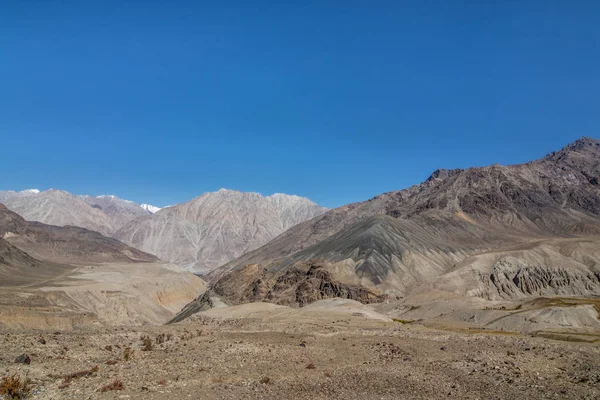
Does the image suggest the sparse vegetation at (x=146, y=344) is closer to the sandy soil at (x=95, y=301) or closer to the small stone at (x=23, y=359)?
the small stone at (x=23, y=359)

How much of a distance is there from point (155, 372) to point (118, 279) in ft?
353

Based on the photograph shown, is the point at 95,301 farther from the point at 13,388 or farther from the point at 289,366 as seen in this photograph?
the point at 13,388

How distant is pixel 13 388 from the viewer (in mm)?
15266

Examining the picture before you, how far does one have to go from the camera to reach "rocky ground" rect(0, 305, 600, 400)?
17656mm

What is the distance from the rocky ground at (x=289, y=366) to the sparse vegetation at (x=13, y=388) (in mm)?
275

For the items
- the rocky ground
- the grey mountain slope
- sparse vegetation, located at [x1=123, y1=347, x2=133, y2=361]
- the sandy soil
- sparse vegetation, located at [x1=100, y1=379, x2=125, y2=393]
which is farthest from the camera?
the grey mountain slope

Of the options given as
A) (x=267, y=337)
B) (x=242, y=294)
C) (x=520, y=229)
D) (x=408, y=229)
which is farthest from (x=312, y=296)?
(x=520, y=229)

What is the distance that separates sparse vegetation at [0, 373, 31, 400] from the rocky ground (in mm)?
275

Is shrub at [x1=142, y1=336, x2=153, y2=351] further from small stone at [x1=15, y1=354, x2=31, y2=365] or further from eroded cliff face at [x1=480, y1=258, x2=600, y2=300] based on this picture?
eroded cliff face at [x1=480, y1=258, x2=600, y2=300]

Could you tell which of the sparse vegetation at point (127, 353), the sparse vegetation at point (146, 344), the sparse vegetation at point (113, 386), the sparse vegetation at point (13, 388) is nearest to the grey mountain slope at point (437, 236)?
the sparse vegetation at point (146, 344)

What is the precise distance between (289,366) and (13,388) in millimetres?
11573

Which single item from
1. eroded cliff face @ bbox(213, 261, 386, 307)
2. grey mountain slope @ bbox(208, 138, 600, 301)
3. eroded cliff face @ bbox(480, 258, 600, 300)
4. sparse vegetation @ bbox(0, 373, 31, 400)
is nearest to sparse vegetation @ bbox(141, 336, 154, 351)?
sparse vegetation @ bbox(0, 373, 31, 400)

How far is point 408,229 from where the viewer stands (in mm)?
141375

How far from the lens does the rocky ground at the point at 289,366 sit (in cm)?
1766
